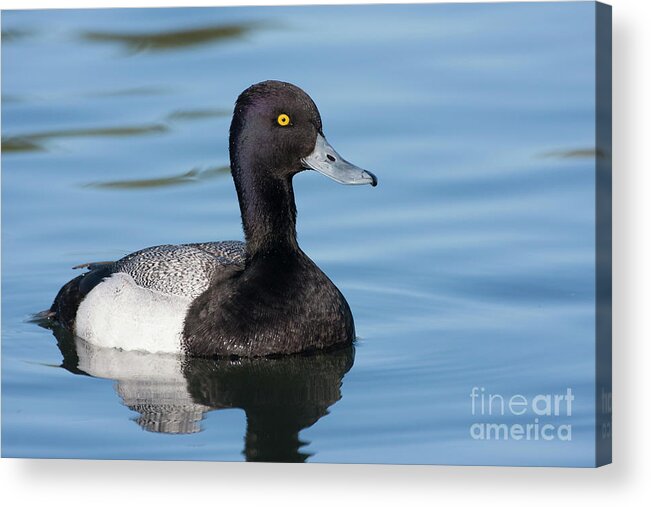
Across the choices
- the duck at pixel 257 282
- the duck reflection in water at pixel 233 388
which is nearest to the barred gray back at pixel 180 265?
the duck at pixel 257 282

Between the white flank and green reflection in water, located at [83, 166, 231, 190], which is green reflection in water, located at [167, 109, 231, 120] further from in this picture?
the white flank

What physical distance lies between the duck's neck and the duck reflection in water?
0.77 m

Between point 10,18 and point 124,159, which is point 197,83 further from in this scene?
point 10,18

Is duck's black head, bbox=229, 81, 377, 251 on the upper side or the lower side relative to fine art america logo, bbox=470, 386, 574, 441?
upper

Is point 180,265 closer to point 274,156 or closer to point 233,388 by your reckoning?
point 274,156

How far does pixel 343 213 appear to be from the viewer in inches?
556

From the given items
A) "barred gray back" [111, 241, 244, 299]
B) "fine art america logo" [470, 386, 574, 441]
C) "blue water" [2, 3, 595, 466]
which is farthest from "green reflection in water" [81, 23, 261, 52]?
"fine art america logo" [470, 386, 574, 441]

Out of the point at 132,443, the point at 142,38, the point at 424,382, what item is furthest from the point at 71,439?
the point at 142,38

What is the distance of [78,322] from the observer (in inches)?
506

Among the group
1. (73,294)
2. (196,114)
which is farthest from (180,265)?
(196,114)

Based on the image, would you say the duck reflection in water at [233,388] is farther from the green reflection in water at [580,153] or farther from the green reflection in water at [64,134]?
the green reflection in water at [580,153]

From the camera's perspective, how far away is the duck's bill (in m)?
12.1

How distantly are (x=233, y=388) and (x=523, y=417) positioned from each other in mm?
1872

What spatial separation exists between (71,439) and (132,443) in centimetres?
36
